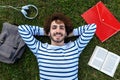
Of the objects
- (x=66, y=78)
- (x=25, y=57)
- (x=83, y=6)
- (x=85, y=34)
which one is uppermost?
(x=83, y=6)

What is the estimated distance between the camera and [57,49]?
3.58m

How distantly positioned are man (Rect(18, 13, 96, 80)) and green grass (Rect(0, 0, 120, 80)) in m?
0.17

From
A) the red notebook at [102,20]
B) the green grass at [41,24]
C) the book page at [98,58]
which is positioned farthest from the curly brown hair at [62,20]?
the book page at [98,58]

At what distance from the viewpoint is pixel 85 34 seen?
3607 mm

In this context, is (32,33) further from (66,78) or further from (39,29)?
(66,78)

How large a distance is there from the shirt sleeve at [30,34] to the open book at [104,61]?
0.76m

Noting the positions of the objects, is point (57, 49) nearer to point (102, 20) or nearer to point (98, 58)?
point (98, 58)

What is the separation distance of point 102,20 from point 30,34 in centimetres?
100

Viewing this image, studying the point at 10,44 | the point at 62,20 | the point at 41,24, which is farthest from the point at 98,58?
the point at 10,44

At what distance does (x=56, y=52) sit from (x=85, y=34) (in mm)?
435

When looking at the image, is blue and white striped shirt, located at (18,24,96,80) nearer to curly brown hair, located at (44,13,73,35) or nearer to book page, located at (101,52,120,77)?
curly brown hair, located at (44,13,73,35)

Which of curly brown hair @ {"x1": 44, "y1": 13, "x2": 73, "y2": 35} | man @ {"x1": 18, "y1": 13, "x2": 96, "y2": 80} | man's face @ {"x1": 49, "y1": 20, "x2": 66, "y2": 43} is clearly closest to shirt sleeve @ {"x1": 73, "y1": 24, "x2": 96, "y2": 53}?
man @ {"x1": 18, "y1": 13, "x2": 96, "y2": 80}

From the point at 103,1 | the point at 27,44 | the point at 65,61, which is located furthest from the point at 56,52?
the point at 103,1

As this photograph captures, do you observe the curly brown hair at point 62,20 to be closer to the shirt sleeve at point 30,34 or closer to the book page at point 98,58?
the shirt sleeve at point 30,34
